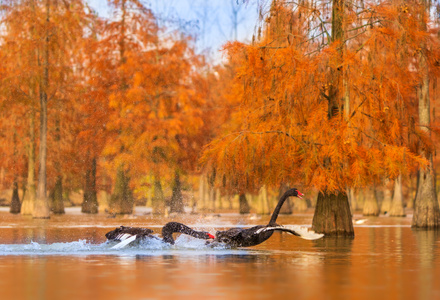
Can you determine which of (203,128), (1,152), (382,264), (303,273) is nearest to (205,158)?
(382,264)

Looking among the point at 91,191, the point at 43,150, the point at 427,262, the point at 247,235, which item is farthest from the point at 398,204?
the point at 427,262

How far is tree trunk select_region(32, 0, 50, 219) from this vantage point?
5794cm

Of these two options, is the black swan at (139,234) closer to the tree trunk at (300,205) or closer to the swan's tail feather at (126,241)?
the swan's tail feather at (126,241)

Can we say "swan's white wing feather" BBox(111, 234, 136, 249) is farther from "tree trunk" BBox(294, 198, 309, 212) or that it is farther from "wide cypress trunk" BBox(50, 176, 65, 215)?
"tree trunk" BBox(294, 198, 309, 212)

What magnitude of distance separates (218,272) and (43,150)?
146 feet

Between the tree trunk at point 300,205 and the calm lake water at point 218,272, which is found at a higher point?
the tree trunk at point 300,205

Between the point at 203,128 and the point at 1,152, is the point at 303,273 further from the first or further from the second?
Answer: the point at 1,152

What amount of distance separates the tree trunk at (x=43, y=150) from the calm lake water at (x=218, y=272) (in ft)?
110

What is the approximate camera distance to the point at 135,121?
200ft

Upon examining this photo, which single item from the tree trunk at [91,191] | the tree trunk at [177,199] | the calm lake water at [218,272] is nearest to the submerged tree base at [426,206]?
the calm lake water at [218,272]

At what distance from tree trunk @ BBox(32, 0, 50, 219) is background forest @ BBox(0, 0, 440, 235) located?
0.10 metres

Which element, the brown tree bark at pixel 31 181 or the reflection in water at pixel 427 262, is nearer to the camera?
the reflection in water at pixel 427 262

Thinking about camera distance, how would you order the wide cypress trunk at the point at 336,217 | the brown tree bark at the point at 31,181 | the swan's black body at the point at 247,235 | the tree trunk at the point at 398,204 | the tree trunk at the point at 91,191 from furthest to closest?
the tree trunk at the point at 91,191, the brown tree bark at the point at 31,181, the tree trunk at the point at 398,204, the wide cypress trunk at the point at 336,217, the swan's black body at the point at 247,235

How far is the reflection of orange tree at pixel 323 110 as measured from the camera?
3042 centimetres
